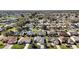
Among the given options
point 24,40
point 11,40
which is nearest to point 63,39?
point 24,40

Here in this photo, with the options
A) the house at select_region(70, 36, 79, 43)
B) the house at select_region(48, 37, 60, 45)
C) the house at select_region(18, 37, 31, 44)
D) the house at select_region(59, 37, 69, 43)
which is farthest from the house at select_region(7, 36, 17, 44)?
the house at select_region(70, 36, 79, 43)

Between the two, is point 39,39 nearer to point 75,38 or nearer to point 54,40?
point 54,40

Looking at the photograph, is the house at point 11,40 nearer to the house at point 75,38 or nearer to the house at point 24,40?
the house at point 24,40

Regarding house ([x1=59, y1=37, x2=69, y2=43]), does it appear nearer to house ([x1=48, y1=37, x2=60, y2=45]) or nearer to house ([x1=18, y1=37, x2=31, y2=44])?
house ([x1=48, y1=37, x2=60, y2=45])

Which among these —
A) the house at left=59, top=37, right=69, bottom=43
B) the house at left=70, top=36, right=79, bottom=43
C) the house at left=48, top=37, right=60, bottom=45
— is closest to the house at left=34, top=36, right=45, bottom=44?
the house at left=48, top=37, right=60, bottom=45

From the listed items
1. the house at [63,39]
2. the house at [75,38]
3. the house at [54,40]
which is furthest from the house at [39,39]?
the house at [75,38]

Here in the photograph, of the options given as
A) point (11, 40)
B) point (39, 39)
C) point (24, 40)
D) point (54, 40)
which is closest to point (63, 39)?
point (54, 40)

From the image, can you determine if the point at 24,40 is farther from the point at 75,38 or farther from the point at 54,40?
the point at 75,38

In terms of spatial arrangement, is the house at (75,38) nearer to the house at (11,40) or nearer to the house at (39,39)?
the house at (39,39)
